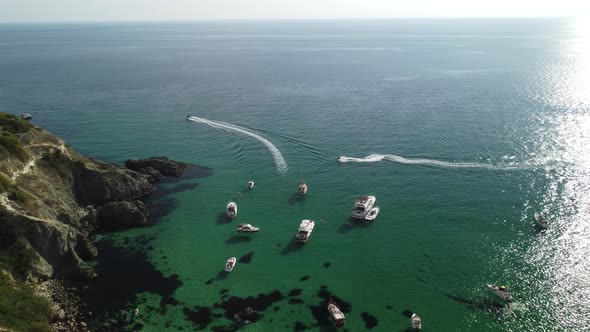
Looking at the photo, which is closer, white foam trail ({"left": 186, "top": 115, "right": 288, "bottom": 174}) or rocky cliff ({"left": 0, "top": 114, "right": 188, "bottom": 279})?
rocky cliff ({"left": 0, "top": 114, "right": 188, "bottom": 279})

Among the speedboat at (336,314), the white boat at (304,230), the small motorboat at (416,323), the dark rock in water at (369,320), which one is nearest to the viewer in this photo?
the small motorboat at (416,323)

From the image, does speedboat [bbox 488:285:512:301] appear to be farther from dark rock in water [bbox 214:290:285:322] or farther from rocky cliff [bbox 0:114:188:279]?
rocky cliff [bbox 0:114:188:279]

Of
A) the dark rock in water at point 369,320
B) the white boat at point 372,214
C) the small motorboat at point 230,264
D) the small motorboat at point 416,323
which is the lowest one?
the dark rock in water at point 369,320

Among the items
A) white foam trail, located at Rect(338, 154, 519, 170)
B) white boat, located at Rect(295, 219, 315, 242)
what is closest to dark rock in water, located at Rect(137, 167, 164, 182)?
white boat, located at Rect(295, 219, 315, 242)

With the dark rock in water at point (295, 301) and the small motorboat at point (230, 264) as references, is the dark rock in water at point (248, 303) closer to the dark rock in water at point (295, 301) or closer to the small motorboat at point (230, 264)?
the dark rock in water at point (295, 301)

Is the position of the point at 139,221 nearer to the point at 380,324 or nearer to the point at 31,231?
the point at 31,231

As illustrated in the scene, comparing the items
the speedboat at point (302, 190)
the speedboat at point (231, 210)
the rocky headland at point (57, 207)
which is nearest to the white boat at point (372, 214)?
the speedboat at point (302, 190)
